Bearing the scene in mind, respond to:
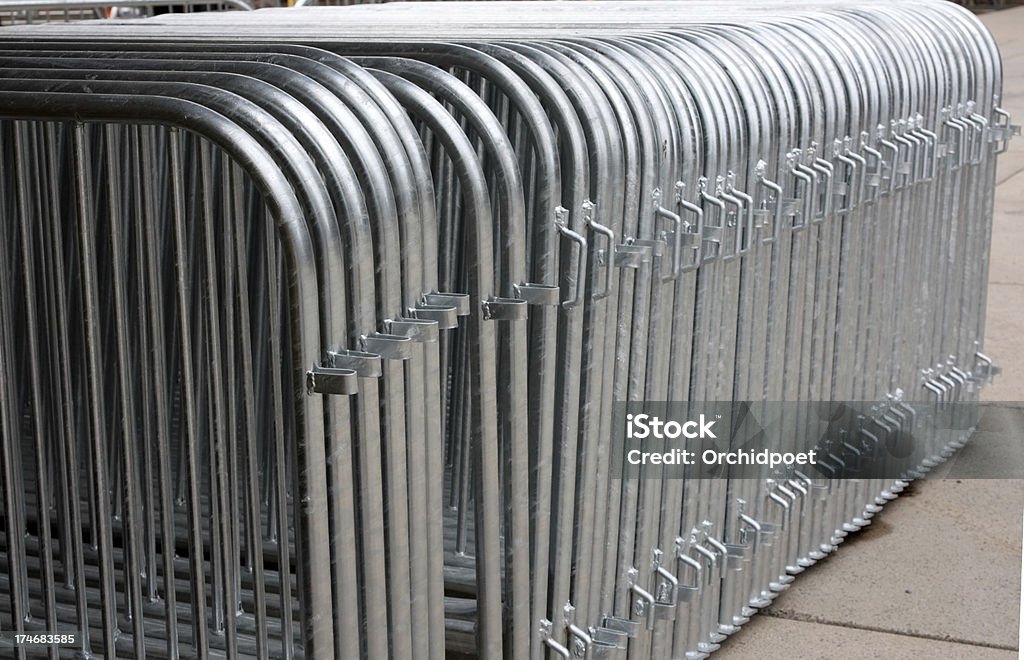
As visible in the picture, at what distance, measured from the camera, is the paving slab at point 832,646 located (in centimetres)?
358

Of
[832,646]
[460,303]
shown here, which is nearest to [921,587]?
[832,646]

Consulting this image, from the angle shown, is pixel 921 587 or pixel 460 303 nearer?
pixel 460 303

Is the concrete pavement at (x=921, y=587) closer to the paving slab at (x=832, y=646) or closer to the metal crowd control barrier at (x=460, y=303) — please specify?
the paving slab at (x=832, y=646)

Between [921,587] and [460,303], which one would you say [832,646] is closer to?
[921,587]

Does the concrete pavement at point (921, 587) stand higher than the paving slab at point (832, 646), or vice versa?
the concrete pavement at point (921, 587)

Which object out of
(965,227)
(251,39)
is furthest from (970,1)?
(251,39)

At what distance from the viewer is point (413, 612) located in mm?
2408

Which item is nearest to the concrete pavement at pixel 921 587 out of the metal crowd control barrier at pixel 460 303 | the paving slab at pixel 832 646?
the paving slab at pixel 832 646

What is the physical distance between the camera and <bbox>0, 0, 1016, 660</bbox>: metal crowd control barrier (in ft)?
7.26

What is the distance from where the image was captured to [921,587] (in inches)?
155

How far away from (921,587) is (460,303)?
2.18 metres

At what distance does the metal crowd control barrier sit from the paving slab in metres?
0.10

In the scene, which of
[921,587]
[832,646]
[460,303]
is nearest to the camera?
[460,303]

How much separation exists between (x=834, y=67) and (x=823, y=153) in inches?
9.8
